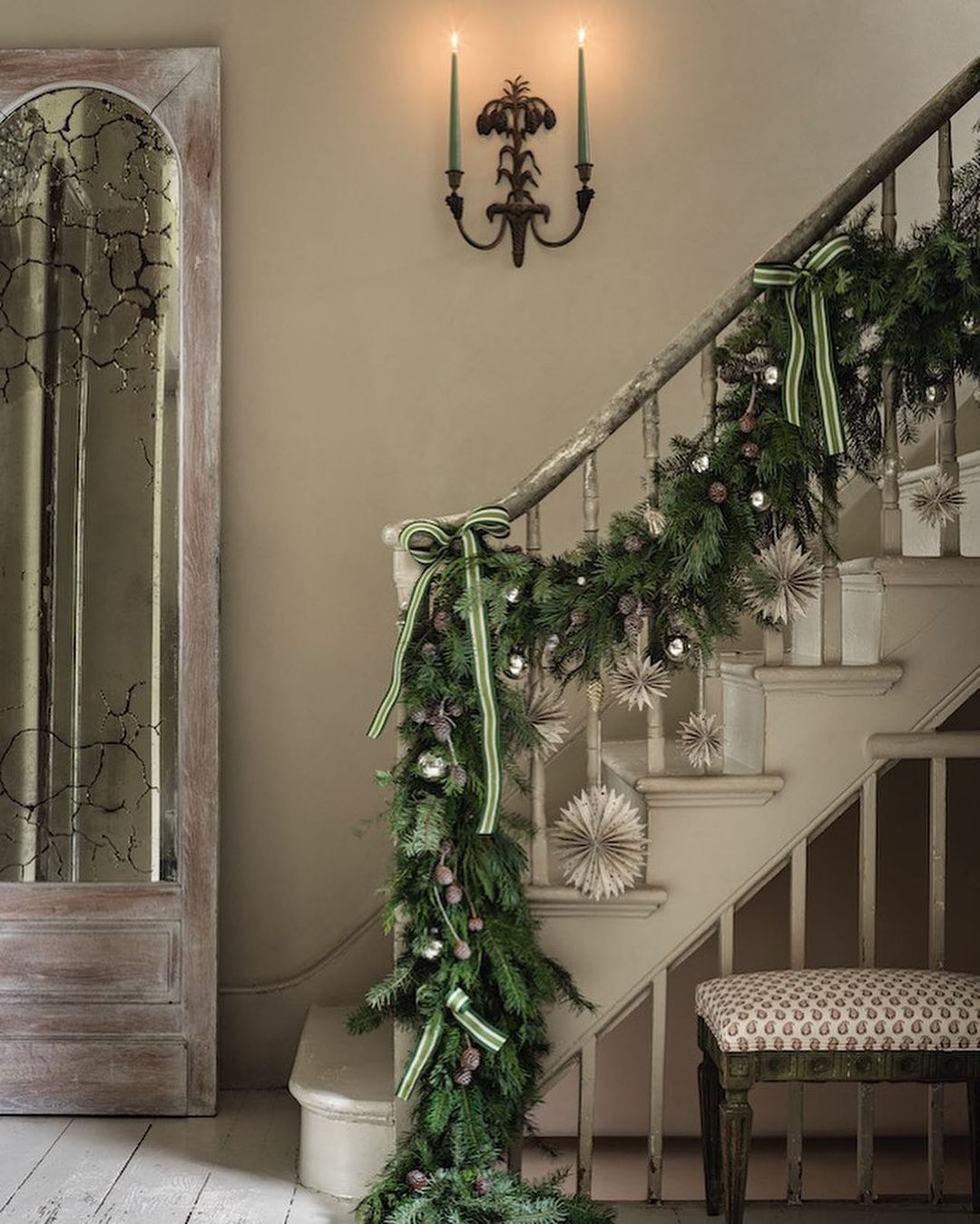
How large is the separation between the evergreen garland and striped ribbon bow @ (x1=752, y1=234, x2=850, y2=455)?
3 cm

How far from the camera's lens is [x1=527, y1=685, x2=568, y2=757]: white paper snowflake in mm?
2576

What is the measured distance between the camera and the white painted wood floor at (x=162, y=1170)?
264cm

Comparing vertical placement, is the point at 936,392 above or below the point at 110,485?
above

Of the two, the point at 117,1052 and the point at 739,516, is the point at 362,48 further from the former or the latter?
the point at 117,1052

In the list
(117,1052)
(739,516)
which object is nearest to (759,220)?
(739,516)

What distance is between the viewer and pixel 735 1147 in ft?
7.91

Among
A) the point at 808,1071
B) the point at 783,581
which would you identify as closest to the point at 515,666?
the point at 783,581

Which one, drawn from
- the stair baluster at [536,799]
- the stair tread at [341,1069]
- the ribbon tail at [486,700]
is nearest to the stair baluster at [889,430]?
the stair baluster at [536,799]

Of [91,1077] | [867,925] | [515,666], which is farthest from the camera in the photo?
[91,1077]

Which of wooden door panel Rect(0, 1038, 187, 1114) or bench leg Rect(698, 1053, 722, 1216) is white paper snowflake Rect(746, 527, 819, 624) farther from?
wooden door panel Rect(0, 1038, 187, 1114)

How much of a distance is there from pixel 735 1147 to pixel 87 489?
6.82 ft

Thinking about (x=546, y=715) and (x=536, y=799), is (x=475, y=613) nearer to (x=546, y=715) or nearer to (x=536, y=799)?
(x=546, y=715)

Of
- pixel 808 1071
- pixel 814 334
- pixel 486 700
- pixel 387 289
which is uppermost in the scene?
pixel 387 289

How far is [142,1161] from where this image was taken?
292 centimetres
